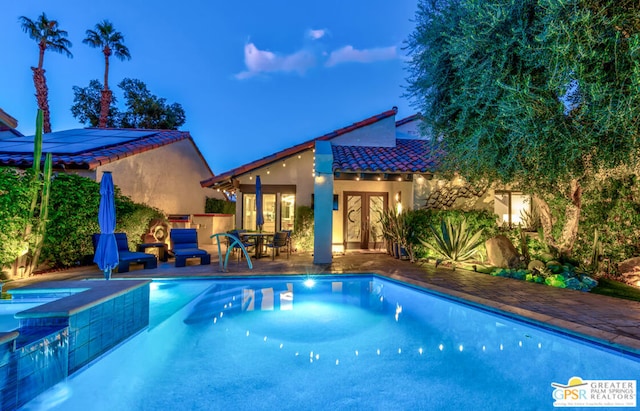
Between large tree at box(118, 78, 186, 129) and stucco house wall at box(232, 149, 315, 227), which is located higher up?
large tree at box(118, 78, 186, 129)

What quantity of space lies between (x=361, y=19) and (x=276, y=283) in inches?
2647

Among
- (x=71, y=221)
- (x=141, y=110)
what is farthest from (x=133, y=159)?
(x=141, y=110)

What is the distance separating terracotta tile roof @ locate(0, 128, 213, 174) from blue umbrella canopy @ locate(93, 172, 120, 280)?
163 inches

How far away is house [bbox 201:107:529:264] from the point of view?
12.4 m

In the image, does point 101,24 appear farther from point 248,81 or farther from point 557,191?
point 248,81

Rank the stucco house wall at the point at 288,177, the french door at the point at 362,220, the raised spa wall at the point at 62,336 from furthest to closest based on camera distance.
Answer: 1. the french door at the point at 362,220
2. the stucco house wall at the point at 288,177
3. the raised spa wall at the point at 62,336

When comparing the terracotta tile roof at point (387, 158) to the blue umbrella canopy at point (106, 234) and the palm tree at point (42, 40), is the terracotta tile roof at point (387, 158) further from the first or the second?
the palm tree at point (42, 40)

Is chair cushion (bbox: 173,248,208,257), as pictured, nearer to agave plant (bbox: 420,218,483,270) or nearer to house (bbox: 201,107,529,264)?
house (bbox: 201,107,529,264)

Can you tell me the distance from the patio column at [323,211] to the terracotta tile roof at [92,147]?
316 inches

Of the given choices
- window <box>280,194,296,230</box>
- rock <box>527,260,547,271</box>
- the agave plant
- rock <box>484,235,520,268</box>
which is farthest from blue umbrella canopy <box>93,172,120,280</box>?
rock <box>527,260,547,271</box>

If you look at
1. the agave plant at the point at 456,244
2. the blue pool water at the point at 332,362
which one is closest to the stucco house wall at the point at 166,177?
the blue pool water at the point at 332,362

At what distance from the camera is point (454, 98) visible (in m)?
7.40

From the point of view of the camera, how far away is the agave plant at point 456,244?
Answer: 10195mm

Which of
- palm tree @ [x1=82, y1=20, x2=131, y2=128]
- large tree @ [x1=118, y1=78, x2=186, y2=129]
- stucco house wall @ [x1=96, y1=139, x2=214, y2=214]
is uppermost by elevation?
palm tree @ [x1=82, y1=20, x2=131, y2=128]
